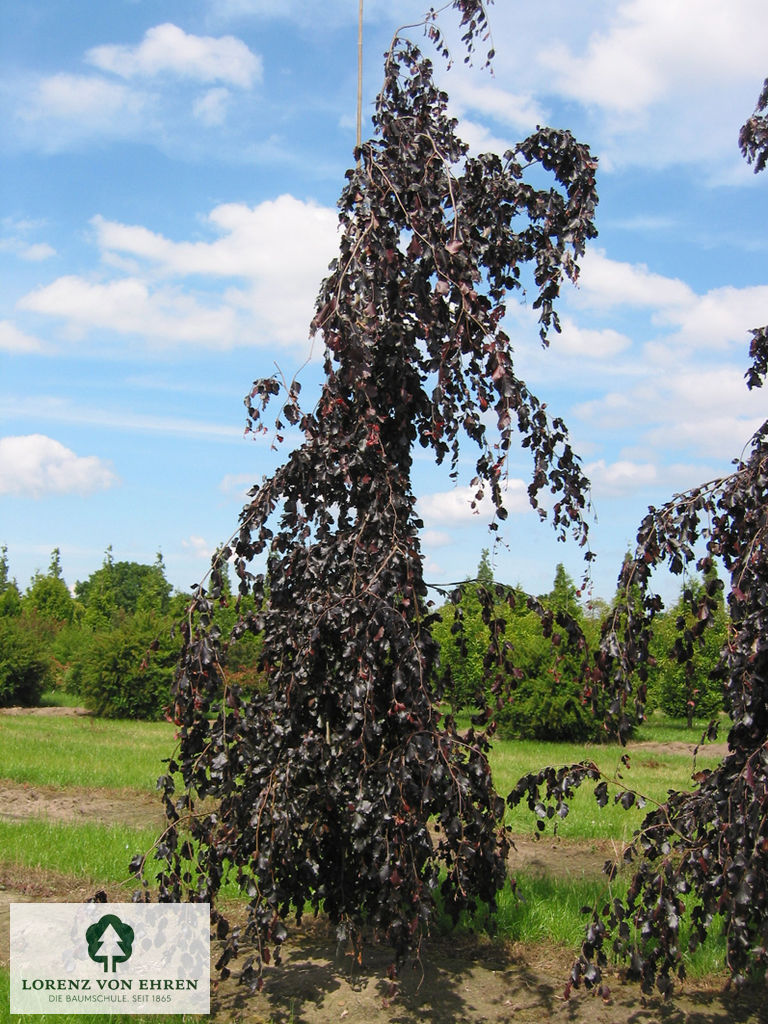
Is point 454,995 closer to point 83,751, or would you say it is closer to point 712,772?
point 712,772

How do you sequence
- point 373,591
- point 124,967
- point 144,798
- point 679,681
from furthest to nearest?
point 679,681 → point 144,798 → point 124,967 → point 373,591

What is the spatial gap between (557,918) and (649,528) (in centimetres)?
217

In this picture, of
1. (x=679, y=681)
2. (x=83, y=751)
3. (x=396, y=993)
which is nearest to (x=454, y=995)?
(x=396, y=993)

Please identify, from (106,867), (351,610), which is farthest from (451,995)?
(106,867)

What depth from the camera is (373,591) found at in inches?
112

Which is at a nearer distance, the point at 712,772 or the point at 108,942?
the point at 712,772

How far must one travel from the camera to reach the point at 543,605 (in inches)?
125

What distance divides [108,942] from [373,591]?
6.25 feet

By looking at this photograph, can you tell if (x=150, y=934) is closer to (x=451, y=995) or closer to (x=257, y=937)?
(x=257, y=937)

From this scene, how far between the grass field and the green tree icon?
0.30m

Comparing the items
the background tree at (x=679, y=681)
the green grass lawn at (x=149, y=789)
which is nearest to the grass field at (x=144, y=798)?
the green grass lawn at (x=149, y=789)

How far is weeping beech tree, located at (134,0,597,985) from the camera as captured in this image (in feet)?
9.48

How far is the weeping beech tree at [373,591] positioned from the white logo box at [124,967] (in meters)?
0.13

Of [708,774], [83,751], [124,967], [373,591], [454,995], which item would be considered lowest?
[83,751]
